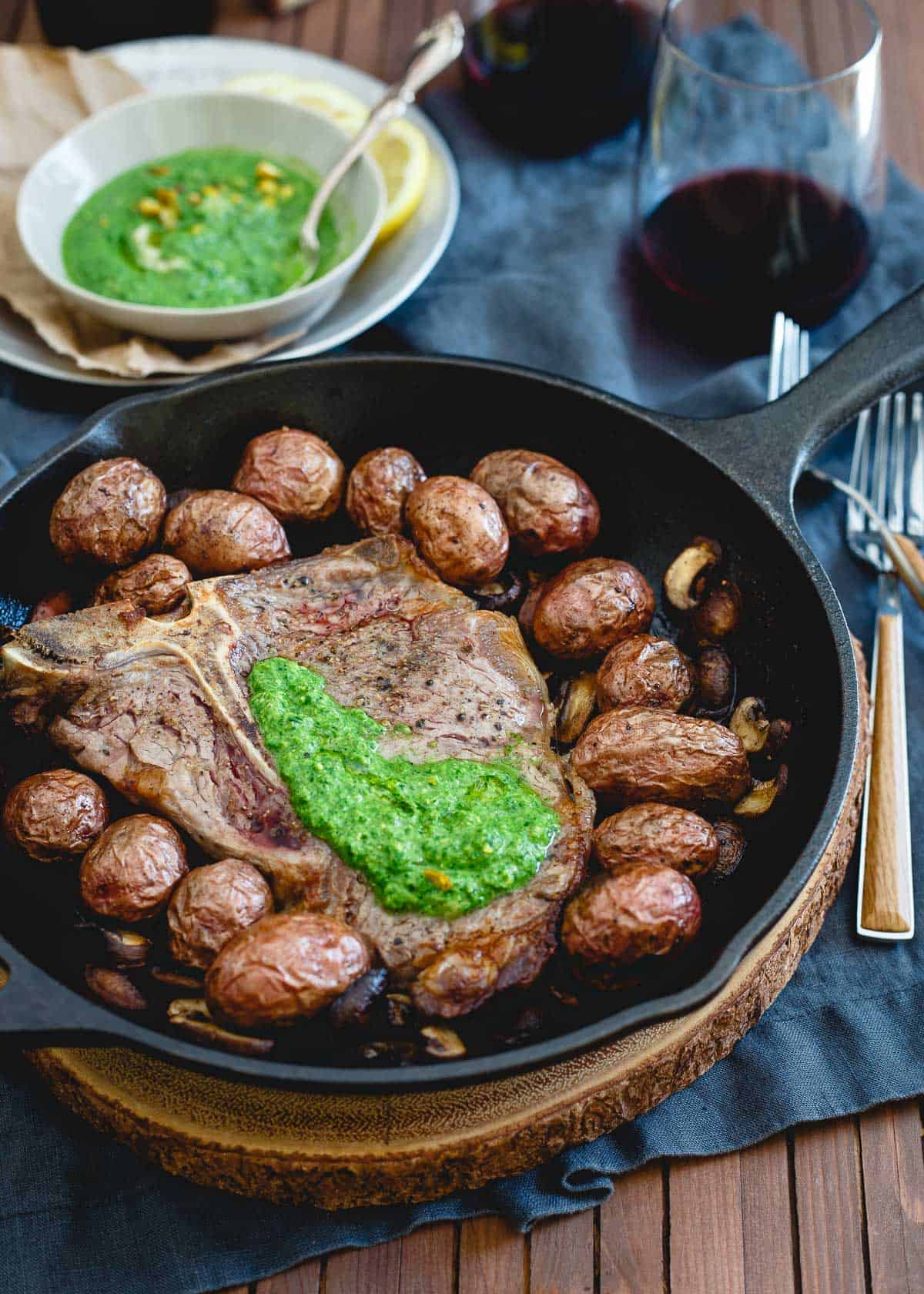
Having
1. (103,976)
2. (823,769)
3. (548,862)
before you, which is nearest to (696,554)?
(823,769)

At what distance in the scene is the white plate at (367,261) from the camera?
10.7 ft

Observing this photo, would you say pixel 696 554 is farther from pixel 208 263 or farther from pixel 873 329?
pixel 208 263

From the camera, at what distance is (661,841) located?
2076mm

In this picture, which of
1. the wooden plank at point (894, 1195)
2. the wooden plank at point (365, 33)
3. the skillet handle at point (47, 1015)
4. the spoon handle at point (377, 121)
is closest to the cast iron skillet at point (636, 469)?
the skillet handle at point (47, 1015)

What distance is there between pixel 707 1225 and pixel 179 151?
316 centimetres

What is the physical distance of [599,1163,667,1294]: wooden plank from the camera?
215cm

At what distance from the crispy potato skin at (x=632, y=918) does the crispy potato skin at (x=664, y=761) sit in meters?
0.23

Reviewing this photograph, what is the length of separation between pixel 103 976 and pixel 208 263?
81.6 inches

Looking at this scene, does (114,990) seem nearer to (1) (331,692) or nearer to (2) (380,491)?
(1) (331,692)

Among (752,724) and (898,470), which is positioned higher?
(898,470)

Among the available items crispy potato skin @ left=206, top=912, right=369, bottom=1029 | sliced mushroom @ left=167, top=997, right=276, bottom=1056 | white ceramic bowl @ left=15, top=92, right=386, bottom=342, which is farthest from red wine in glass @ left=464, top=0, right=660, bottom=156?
sliced mushroom @ left=167, top=997, right=276, bottom=1056

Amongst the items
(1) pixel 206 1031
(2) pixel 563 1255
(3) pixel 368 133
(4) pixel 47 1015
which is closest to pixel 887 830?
(2) pixel 563 1255

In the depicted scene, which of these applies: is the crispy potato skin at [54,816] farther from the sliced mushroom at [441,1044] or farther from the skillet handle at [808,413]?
the skillet handle at [808,413]

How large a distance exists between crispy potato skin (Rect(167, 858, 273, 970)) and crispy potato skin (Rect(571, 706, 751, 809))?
621mm
